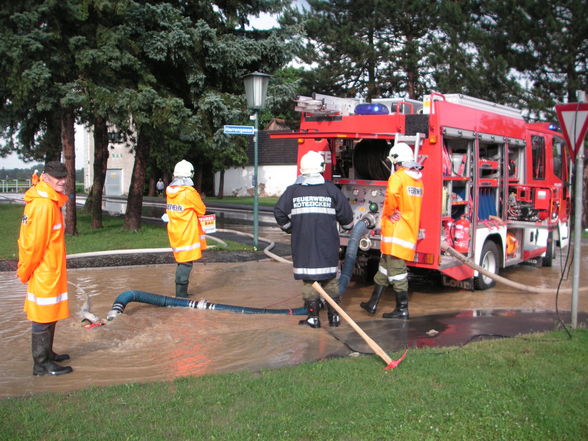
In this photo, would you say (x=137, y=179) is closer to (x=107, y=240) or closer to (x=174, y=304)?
(x=107, y=240)

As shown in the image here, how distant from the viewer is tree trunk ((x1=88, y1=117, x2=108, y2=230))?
17484 millimetres

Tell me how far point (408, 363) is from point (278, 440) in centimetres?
192

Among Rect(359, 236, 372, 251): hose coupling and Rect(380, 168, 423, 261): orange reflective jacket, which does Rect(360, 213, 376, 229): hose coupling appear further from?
Rect(380, 168, 423, 261): orange reflective jacket

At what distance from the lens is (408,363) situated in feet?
17.2

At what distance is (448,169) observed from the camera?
332 inches

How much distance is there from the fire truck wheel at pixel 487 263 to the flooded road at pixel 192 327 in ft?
0.43

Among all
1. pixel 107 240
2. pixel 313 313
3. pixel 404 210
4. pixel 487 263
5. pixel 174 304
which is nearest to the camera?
pixel 313 313

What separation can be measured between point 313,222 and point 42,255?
2.91 metres

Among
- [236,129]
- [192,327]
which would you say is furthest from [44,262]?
[236,129]

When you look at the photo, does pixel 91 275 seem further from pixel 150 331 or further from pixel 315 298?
pixel 315 298

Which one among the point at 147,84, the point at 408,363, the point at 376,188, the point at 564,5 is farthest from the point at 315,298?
the point at 564,5

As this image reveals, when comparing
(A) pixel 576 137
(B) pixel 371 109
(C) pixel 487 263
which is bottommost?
(C) pixel 487 263

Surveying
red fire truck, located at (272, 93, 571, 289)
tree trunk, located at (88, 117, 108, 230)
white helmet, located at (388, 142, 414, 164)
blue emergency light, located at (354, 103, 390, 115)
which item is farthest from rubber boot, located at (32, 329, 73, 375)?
tree trunk, located at (88, 117, 108, 230)

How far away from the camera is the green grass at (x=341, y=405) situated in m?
3.81
